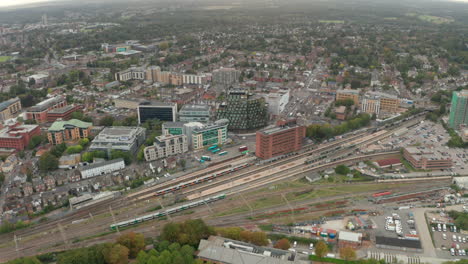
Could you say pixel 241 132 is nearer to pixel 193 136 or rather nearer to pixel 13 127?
pixel 193 136

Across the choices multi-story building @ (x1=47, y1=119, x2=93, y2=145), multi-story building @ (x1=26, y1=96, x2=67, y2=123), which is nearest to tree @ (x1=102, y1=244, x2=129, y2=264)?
multi-story building @ (x1=47, y1=119, x2=93, y2=145)

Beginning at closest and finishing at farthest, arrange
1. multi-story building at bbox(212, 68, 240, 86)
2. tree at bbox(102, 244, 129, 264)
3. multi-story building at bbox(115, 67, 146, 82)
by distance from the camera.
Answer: tree at bbox(102, 244, 129, 264), multi-story building at bbox(212, 68, 240, 86), multi-story building at bbox(115, 67, 146, 82)

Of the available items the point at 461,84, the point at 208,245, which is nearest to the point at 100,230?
the point at 208,245

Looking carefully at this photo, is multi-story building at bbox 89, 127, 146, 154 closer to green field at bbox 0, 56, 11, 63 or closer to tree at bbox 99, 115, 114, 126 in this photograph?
tree at bbox 99, 115, 114, 126

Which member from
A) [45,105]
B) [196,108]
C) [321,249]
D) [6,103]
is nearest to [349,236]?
[321,249]

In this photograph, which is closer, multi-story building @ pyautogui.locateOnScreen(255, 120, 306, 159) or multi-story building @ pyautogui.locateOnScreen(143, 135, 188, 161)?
multi-story building @ pyautogui.locateOnScreen(255, 120, 306, 159)

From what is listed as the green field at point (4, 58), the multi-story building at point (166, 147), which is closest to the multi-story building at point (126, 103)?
the multi-story building at point (166, 147)
